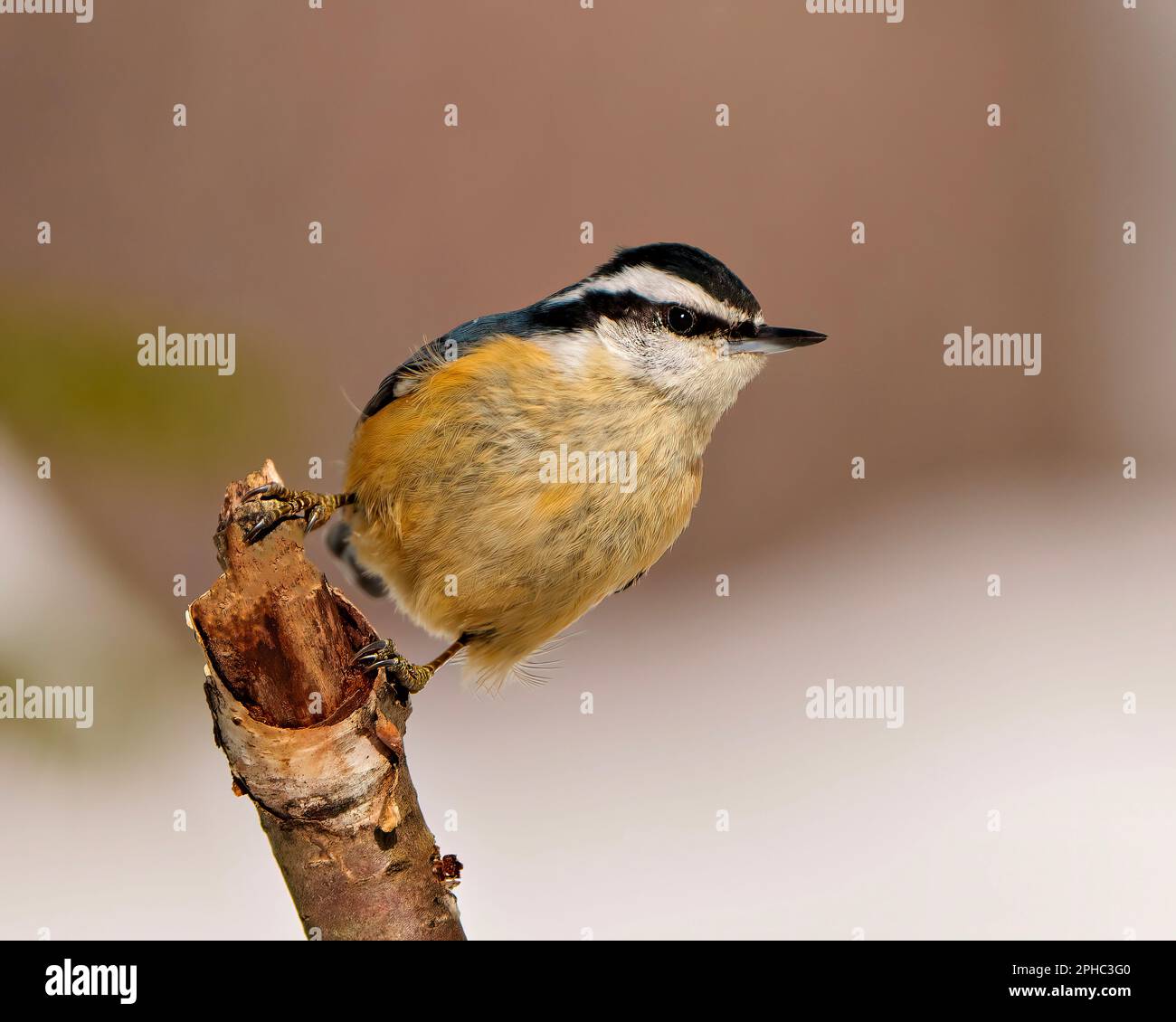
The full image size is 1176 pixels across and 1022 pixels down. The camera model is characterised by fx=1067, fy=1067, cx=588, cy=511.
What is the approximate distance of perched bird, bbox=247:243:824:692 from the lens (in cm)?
182

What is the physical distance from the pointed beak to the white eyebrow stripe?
1.5 inches

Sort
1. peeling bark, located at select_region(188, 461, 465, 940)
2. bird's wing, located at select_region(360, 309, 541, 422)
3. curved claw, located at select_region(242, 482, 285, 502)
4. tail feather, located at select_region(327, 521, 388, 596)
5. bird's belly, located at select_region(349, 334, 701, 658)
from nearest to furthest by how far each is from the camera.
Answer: peeling bark, located at select_region(188, 461, 465, 940), curved claw, located at select_region(242, 482, 285, 502), bird's belly, located at select_region(349, 334, 701, 658), bird's wing, located at select_region(360, 309, 541, 422), tail feather, located at select_region(327, 521, 388, 596)

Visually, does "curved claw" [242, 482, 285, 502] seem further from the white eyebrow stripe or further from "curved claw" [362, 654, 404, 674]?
the white eyebrow stripe

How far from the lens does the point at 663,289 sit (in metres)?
1.91

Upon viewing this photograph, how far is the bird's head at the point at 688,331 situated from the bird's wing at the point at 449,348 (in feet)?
0.43

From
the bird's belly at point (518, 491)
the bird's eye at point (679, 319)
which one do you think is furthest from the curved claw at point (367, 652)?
the bird's eye at point (679, 319)

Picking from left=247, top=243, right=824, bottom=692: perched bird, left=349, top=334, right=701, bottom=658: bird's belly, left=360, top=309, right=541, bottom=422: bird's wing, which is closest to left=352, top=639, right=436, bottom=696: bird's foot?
left=247, top=243, right=824, bottom=692: perched bird

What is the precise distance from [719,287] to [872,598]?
319 centimetres

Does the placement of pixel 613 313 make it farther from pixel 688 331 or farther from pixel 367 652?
pixel 367 652

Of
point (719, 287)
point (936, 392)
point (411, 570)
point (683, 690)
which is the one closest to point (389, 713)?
point (411, 570)

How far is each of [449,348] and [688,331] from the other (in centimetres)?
46

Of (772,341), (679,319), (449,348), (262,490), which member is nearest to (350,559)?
(449,348)

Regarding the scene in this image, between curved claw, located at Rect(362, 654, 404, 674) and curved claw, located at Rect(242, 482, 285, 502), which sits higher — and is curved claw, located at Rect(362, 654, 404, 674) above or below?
below

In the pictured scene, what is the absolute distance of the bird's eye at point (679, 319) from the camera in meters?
1.90
